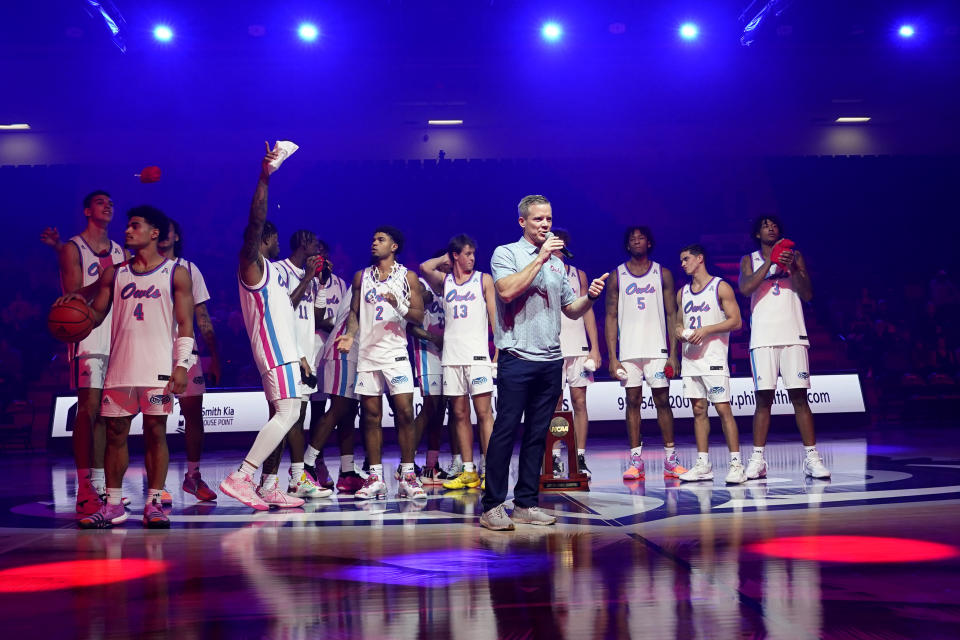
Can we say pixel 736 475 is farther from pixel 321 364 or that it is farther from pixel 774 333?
pixel 321 364

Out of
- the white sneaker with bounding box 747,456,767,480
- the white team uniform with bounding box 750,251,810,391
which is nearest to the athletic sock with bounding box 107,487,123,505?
the white sneaker with bounding box 747,456,767,480

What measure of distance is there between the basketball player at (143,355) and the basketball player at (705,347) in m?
4.18

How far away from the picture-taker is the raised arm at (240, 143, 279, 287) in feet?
18.0

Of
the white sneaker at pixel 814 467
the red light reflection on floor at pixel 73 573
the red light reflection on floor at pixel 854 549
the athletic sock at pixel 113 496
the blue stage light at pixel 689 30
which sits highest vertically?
the blue stage light at pixel 689 30

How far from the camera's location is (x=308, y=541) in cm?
461

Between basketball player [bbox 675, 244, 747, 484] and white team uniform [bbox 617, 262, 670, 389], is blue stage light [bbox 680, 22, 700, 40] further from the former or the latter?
basketball player [bbox 675, 244, 747, 484]

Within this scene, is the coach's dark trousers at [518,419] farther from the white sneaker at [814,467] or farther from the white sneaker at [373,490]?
the white sneaker at [814,467]

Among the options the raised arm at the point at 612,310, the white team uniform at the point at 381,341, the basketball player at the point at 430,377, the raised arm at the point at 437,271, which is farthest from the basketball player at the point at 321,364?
the raised arm at the point at 612,310

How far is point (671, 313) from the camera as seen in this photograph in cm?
757

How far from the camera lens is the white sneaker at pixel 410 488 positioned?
639 centimetres

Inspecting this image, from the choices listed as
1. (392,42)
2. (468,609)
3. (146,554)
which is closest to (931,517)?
(468,609)

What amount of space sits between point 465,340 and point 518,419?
2.07m

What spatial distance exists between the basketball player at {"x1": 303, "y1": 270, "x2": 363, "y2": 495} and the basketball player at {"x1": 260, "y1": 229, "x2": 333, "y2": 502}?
0.90ft

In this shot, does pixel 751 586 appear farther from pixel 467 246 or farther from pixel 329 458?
pixel 329 458
